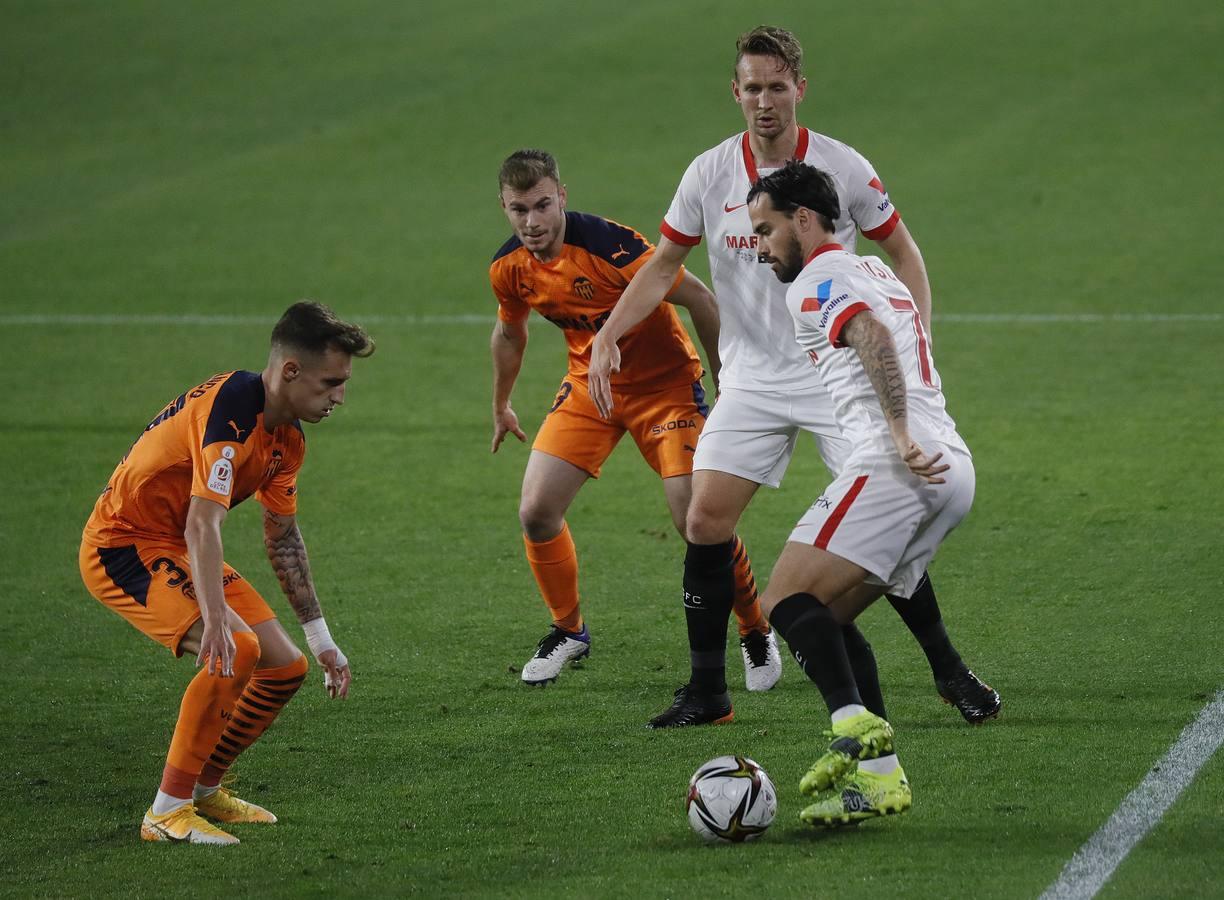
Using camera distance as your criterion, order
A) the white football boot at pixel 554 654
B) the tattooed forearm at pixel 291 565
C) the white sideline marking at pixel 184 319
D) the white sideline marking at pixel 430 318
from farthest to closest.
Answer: the white sideline marking at pixel 184 319
the white sideline marking at pixel 430 318
the white football boot at pixel 554 654
the tattooed forearm at pixel 291 565

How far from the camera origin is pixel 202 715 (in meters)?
5.29

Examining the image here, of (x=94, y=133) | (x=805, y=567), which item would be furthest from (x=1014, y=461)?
(x=94, y=133)

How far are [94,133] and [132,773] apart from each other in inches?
817

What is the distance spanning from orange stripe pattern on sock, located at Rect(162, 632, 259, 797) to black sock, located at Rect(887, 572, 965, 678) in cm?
233

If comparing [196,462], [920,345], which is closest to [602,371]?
[920,345]

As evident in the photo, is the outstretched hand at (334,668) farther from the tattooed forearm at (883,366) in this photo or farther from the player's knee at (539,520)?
the tattooed forearm at (883,366)

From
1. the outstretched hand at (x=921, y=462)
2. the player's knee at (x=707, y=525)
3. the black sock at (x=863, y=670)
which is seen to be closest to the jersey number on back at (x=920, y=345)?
the outstretched hand at (x=921, y=462)

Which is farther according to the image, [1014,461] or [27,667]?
[1014,461]

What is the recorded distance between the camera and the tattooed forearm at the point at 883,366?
495 centimetres

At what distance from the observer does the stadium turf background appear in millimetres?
5203

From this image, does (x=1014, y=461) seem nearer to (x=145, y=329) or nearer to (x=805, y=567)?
(x=805, y=567)

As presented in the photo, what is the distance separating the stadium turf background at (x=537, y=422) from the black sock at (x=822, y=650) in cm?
43

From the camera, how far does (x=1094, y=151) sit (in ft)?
70.6

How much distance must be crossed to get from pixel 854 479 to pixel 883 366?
0.37 meters
